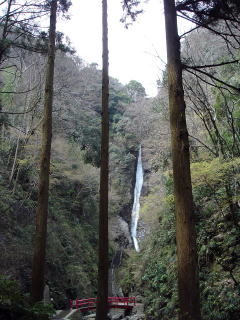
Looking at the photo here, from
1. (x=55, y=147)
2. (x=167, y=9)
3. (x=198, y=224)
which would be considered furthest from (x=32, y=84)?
(x=167, y=9)

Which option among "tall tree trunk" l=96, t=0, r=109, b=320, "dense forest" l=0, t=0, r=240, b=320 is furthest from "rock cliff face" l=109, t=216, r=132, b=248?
"tall tree trunk" l=96, t=0, r=109, b=320

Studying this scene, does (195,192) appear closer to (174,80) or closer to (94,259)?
(174,80)

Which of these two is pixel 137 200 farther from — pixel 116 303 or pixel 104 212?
pixel 104 212

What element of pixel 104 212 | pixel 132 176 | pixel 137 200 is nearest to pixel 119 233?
pixel 137 200

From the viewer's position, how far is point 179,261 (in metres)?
4.55

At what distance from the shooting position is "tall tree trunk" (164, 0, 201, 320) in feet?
14.4

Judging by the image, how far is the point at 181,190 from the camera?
188 inches

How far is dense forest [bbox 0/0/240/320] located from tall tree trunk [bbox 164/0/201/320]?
0.05 feet

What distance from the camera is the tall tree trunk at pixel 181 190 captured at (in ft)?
14.4

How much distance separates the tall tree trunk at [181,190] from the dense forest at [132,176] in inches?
0.6

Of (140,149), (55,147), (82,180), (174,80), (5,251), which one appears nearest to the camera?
(174,80)

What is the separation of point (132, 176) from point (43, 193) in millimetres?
29734

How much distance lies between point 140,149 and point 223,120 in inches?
1000

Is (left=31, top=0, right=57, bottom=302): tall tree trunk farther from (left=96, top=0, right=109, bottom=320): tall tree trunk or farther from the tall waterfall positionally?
the tall waterfall
